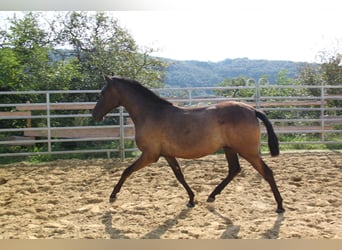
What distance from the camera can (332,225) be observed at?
2.92 meters

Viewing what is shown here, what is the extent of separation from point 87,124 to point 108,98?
413cm

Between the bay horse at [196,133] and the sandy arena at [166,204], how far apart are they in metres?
0.26

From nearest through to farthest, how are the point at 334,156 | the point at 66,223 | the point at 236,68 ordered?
the point at 66,223, the point at 334,156, the point at 236,68

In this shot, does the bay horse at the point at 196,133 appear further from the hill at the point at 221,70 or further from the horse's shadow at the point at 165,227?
the hill at the point at 221,70

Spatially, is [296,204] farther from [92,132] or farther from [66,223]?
[92,132]

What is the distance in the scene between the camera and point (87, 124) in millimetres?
7945

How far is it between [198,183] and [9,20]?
714cm

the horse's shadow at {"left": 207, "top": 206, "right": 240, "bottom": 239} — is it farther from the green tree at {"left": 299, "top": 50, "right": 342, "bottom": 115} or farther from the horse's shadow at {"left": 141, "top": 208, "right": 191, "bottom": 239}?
the green tree at {"left": 299, "top": 50, "right": 342, "bottom": 115}

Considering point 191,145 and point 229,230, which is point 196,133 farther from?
point 229,230

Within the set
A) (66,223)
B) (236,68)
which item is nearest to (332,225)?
(66,223)

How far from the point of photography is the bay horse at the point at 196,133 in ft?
11.3

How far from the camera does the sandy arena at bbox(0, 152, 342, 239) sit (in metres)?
2.95

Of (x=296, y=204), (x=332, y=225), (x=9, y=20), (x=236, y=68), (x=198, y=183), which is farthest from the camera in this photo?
(x=236, y=68)

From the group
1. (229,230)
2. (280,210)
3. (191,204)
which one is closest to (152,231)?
(229,230)
